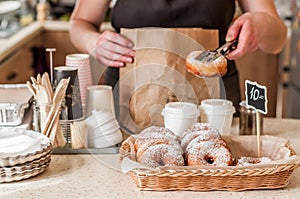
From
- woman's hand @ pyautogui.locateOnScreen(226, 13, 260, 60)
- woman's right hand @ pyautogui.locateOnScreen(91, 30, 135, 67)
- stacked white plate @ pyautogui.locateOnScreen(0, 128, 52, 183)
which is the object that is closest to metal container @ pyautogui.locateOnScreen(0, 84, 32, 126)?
stacked white plate @ pyautogui.locateOnScreen(0, 128, 52, 183)

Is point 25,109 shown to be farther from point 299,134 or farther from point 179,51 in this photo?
point 299,134

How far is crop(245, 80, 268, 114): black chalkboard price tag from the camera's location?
55.8 inches

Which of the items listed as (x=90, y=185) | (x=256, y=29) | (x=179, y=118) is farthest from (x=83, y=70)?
(x=256, y=29)

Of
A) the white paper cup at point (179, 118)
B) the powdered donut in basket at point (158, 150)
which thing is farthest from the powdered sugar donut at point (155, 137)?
the white paper cup at point (179, 118)

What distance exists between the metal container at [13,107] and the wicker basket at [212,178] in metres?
0.45

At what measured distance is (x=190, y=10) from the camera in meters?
Result: 2.03

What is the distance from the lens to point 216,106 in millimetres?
1593

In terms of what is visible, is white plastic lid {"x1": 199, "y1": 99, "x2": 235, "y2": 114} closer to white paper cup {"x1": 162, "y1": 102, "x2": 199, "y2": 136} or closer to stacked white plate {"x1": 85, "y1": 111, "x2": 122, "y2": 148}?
white paper cup {"x1": 162, "y1": 102, "x2": 199, "y2": 136}

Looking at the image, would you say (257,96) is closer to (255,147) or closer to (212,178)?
(255,147)

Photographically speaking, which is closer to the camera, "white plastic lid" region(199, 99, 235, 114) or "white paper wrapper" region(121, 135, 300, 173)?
"white paper wrapper" region(121, 135, 300, 173)

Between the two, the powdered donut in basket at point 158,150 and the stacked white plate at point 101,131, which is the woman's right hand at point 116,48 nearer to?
the stacked white plate at point 101,131

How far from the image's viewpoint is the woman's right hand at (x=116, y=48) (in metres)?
1.73

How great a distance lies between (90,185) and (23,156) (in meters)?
0.17

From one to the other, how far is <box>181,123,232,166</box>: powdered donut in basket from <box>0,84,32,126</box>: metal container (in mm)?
495
